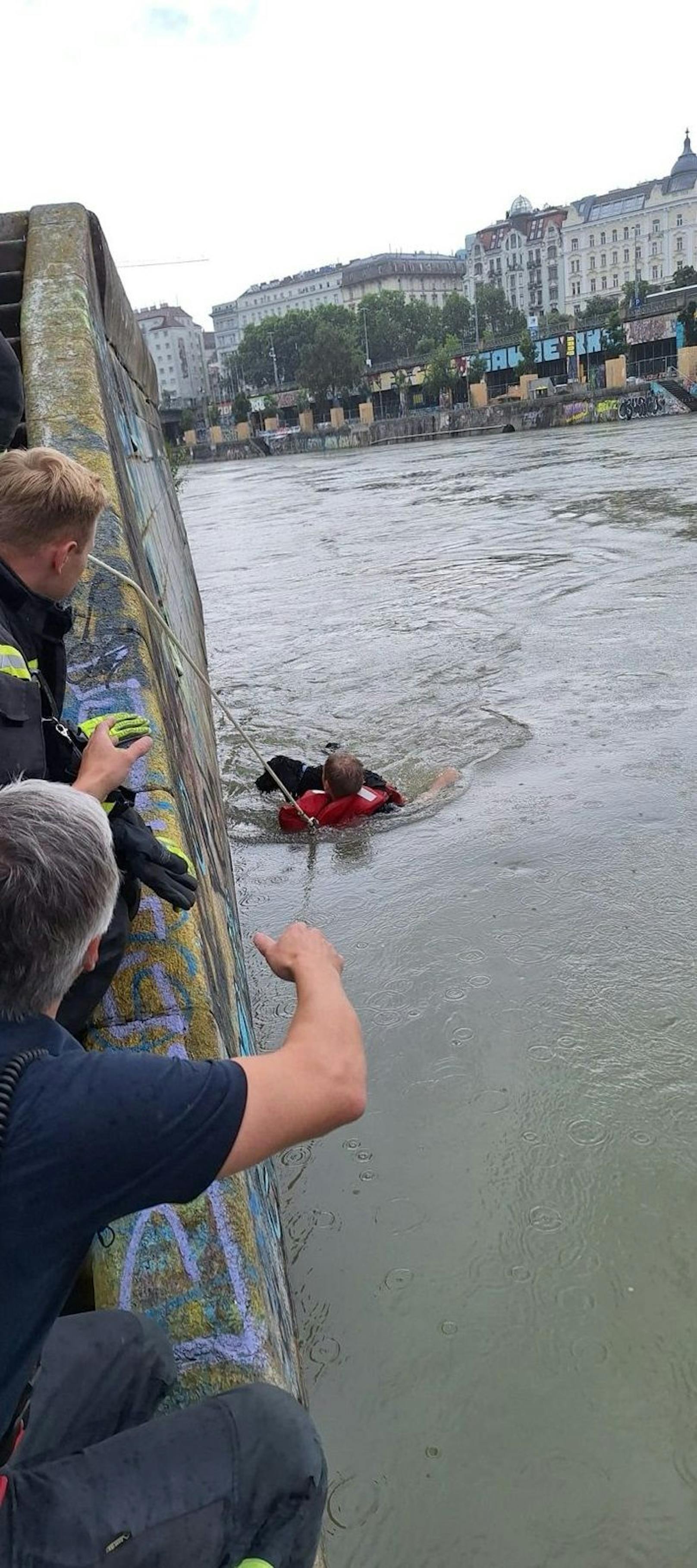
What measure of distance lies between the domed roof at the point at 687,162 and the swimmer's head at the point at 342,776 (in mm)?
148386

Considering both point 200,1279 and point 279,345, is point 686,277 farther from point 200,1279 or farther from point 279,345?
point 200,1279

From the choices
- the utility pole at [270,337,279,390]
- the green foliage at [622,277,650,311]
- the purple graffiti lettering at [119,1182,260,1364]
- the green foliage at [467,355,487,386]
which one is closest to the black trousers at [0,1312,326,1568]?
the purple graffiti lettering at [119,1182,260,1364]

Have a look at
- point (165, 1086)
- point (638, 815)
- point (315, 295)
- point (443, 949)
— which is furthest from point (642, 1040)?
point (315, 295)

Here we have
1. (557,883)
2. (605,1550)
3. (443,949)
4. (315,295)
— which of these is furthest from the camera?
(315,295)

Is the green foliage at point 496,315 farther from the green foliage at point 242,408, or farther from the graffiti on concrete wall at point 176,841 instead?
the graffiti on concrete wall at point 176,841

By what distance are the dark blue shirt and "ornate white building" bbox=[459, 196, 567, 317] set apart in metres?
164

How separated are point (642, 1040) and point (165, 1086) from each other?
10.3 feet

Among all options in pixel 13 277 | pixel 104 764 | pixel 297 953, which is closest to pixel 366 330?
pixel 13 277

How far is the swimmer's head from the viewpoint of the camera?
716 centimetres

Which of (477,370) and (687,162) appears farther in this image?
(687,162)

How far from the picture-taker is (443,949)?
5234 mm

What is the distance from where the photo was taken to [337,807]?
7.25m

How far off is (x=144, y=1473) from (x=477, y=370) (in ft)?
302

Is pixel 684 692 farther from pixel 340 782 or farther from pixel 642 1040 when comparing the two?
pixel 642 1040
